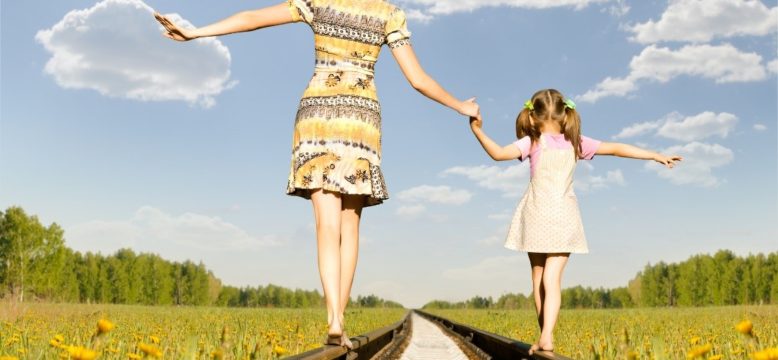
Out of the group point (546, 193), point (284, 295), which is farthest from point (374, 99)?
point (284, 295)

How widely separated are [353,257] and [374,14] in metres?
1.46

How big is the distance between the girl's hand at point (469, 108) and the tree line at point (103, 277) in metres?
32.9

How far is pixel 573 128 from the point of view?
4.53m

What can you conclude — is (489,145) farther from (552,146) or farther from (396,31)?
(396,31)

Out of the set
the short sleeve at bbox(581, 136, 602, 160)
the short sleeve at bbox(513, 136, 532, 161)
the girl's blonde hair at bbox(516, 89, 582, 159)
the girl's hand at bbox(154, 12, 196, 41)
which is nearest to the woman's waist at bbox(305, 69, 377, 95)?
the girl's hand at bbox(154, 12, 196, 41)

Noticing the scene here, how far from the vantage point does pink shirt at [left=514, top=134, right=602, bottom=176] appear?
14.8ft

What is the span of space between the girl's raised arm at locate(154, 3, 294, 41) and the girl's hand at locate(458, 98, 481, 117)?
1152mm

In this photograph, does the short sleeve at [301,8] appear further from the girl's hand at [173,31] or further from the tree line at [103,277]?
the tree line at [103,277]

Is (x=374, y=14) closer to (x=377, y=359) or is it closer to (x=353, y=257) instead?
(x=353, y=257)

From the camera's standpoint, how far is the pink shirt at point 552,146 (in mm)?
4516

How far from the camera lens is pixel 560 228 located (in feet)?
14.2

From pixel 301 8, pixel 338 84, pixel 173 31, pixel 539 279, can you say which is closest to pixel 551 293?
pixel 539 279

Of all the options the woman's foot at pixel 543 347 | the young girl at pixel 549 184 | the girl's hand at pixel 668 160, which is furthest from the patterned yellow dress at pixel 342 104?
the girl's hand at pixel 668 160

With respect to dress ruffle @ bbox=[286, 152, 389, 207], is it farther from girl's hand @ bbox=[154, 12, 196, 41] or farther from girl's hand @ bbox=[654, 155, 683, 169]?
girl's hand @ bbox=[654, 155, 683, 169]
